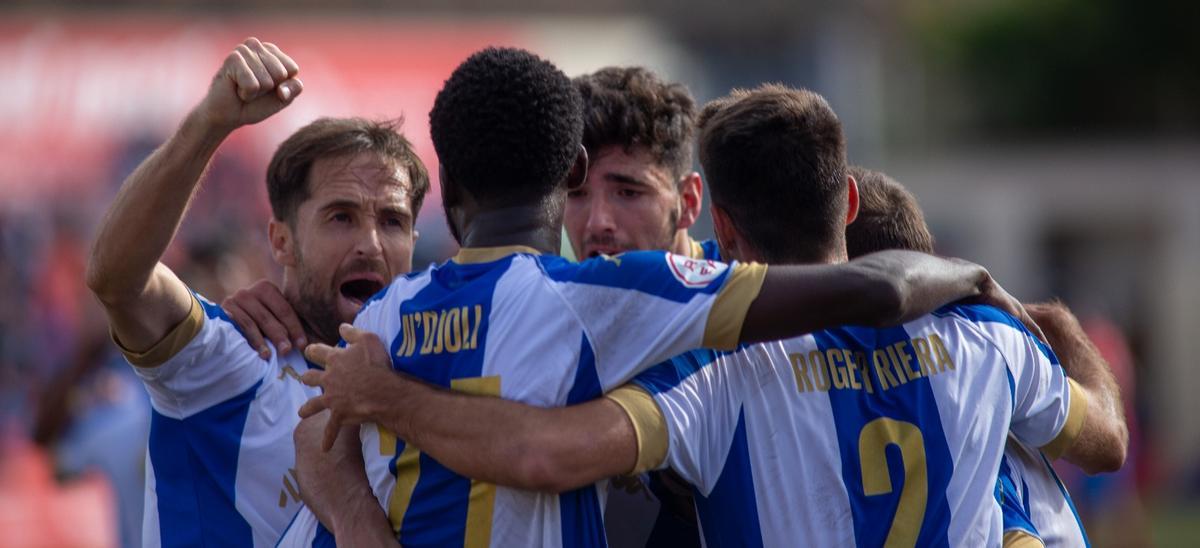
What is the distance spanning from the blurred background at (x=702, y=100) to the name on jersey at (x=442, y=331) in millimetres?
4342

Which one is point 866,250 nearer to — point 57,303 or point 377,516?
point 377,516

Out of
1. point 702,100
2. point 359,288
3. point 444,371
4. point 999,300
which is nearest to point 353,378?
point 444,371

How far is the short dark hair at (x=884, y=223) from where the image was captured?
12.2 feet

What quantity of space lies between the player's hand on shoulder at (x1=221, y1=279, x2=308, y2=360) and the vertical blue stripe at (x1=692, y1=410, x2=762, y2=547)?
1452 millimetres

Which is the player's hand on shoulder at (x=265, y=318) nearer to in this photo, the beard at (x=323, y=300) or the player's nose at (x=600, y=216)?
the beard at (x=323, y=300)

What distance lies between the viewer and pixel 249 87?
3312 mm

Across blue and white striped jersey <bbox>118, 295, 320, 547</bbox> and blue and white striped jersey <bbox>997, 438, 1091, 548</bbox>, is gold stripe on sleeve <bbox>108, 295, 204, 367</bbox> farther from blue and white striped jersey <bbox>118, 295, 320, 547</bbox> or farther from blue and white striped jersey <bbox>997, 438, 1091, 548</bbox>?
blue and white striped jersey <bbox>997, 438, 1091, 548</bbox>

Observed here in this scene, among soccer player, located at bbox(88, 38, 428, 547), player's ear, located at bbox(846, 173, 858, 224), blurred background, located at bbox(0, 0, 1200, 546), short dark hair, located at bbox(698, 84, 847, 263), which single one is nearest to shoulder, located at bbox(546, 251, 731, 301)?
short dark hair, located at bbox(698, 84, 847, 263)

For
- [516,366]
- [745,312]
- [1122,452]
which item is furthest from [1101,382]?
[516,366]

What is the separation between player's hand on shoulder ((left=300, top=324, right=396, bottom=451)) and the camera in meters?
3.10

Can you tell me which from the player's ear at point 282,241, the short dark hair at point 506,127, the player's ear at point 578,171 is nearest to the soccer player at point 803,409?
the player's ear at point 578,171

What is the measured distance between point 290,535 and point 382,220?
1.11 metres

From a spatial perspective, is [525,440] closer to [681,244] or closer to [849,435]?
[849,435]

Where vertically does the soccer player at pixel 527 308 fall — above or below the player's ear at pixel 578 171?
below
